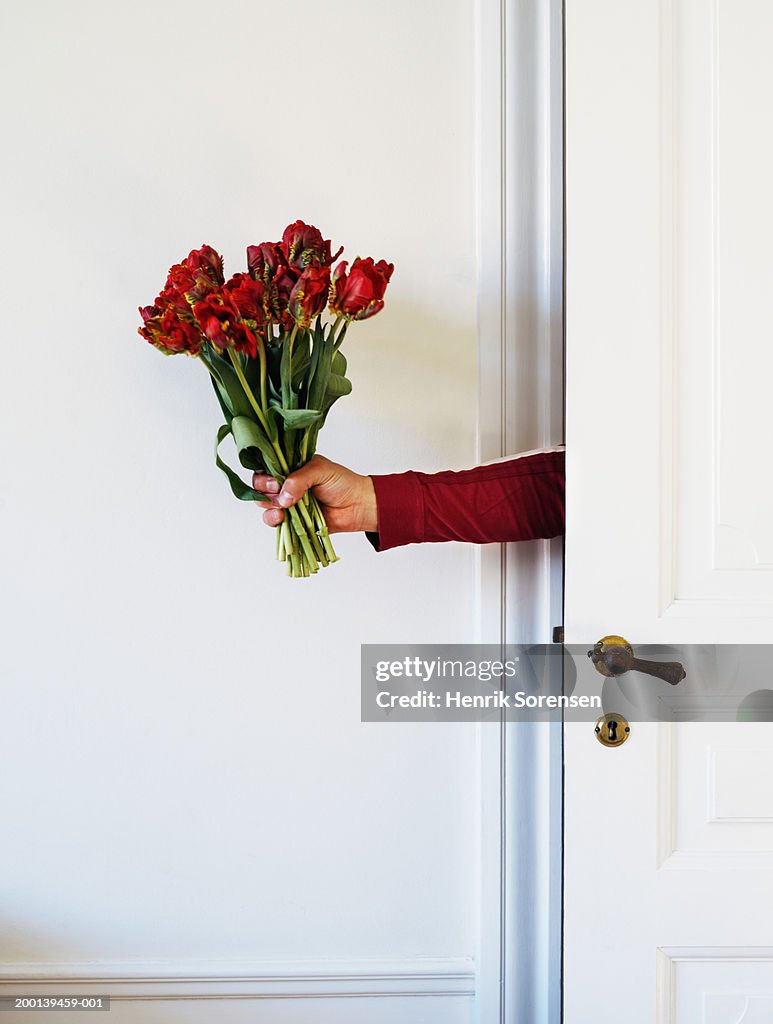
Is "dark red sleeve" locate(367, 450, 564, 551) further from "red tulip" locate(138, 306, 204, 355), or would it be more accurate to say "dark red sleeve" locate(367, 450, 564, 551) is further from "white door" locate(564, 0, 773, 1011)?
"red tulip" locate(138, 306, 204, 355)

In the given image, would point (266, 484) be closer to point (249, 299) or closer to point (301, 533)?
point (301, 533)

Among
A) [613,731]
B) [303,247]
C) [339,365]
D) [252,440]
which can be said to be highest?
[303,247]

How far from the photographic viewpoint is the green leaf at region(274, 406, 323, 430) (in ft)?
3.19

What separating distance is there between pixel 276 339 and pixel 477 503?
0.33 meters

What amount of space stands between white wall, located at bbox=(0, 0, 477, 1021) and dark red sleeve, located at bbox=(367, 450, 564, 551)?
124 millimetres

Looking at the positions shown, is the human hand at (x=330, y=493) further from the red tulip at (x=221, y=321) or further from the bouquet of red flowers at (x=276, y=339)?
the red tulip at (x=221, y=321)

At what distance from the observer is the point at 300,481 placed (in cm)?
103

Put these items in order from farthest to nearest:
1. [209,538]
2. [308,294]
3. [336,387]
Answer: [209,538]
[336,387]
[308,294]

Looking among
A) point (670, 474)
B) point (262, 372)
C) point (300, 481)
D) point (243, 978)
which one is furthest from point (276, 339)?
point (243, 978)

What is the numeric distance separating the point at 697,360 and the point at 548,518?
276 millimetres

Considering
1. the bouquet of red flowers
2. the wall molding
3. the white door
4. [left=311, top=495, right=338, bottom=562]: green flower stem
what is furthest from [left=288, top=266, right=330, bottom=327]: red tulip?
the wall molding

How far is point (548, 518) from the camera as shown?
1.14 meters

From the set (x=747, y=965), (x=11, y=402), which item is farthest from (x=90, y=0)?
(x=747, y=965)

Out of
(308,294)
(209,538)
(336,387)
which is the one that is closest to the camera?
(308,294)
